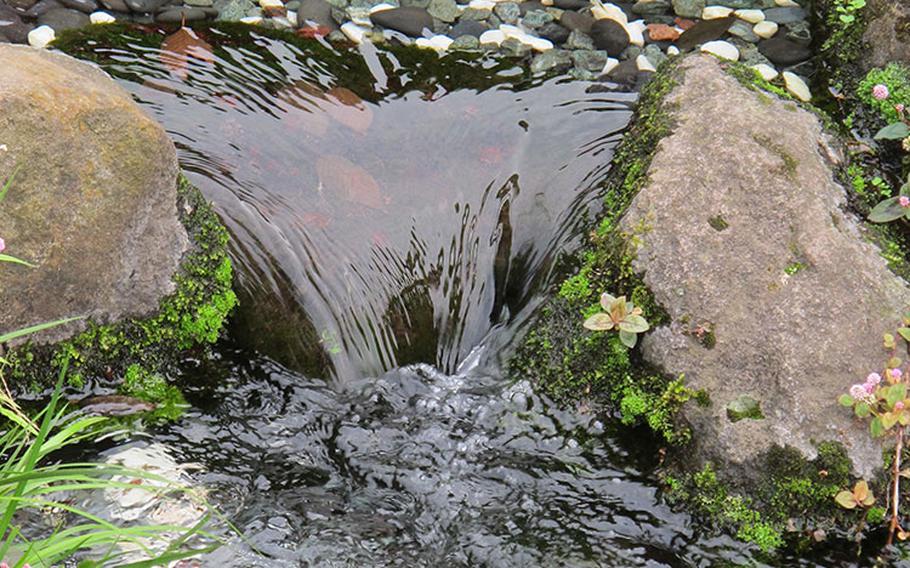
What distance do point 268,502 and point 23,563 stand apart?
4.75 ft

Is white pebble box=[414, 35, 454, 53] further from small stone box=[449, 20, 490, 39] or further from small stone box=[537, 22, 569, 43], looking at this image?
small stone box=[537, 22, 569, 43]

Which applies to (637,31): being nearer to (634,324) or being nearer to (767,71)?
(767,71)

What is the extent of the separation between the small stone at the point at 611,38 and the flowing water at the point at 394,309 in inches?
21.1

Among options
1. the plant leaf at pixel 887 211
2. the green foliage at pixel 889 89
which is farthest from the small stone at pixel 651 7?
the plant leaf at pixel 887 211

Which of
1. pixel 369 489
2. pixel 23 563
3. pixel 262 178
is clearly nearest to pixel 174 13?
pixel 262 178

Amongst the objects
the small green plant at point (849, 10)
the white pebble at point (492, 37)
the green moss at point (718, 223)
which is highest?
the small green plant at point (849, 10)

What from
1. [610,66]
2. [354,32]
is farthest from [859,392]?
[354,32]

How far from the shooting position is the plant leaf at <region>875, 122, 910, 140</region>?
5.12 meters

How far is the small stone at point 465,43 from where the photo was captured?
634cm

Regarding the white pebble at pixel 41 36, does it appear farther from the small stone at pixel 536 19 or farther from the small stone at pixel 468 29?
the small stone at pixel 536 19

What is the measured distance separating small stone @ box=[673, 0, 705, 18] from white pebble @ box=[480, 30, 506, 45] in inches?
50.4

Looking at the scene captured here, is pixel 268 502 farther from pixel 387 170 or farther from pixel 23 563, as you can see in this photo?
pixel 387 170

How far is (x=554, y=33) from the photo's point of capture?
648 cm

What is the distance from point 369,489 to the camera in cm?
405
